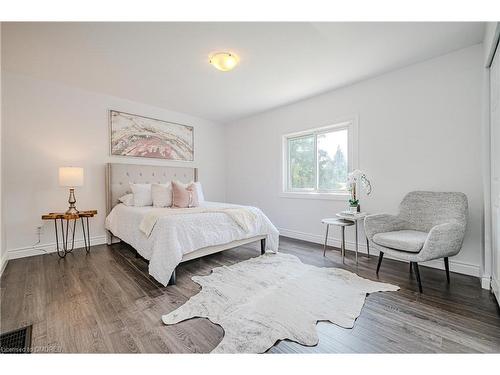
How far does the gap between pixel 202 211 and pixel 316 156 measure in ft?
7.25

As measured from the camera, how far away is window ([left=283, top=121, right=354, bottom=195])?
140 inches

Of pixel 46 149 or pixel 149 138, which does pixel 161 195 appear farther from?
pixel 46 149

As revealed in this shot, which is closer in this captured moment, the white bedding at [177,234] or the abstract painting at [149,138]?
the white bedding at [177,234]

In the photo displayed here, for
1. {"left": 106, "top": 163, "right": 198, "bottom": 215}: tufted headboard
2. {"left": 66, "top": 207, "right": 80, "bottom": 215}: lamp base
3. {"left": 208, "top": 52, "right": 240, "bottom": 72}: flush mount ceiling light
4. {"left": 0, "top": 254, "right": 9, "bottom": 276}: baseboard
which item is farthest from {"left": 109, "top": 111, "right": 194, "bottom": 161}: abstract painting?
{"left": 208, "top": 52, "right": 240, "bottom": 72}: flush mount ceiling light

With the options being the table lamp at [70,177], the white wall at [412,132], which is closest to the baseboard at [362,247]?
the white wall at [412,132]

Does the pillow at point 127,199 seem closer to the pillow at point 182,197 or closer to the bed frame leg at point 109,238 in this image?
the bed frame leg at point 109,238

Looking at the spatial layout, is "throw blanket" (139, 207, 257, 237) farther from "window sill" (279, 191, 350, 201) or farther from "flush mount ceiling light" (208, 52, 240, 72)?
"flush mount ceiling light" (208, 52, 240, 72)

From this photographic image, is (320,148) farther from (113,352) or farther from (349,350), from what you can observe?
(113,352)

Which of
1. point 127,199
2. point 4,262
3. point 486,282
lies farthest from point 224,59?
point 4,262

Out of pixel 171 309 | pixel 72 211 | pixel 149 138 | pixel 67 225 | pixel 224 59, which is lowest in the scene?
pixel 171 309

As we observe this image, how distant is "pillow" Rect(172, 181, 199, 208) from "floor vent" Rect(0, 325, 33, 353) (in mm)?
2025

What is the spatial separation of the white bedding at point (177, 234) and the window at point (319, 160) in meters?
1.26

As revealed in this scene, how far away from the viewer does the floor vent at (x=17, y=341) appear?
1.37 metres

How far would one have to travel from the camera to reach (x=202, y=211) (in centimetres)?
280
